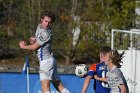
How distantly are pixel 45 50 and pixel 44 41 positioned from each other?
22 cm

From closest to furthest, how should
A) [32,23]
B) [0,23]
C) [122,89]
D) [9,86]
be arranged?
[122,89], [9,86], [32,23], [0,23]

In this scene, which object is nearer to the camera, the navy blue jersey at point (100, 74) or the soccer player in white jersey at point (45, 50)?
the navy blue jersey at point (100, 74)

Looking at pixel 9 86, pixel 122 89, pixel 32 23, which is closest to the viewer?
pixel 122 89

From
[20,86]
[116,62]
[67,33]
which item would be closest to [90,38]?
[67,33]

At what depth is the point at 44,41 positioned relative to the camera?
11188 millimetres

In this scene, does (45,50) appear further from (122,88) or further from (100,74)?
(122,88)

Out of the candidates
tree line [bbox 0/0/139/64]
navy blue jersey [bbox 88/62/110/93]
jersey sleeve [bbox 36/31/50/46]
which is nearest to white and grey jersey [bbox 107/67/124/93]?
navy blue jersey [bbox 88/62/110/93]

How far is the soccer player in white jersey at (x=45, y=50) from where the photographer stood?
11.1m

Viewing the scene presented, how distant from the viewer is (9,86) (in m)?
14.2

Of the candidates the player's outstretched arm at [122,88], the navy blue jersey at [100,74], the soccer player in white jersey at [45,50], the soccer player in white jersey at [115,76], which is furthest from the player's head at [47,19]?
the player's outstretched arm at [122,88]

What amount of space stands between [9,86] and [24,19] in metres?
11.5

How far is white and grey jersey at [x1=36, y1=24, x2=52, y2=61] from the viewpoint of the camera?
11.2 metres

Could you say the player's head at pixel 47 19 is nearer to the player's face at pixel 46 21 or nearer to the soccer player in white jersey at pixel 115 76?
the player's face at pixel 46 21

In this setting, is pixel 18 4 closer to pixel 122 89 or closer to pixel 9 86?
pixel 9 86
